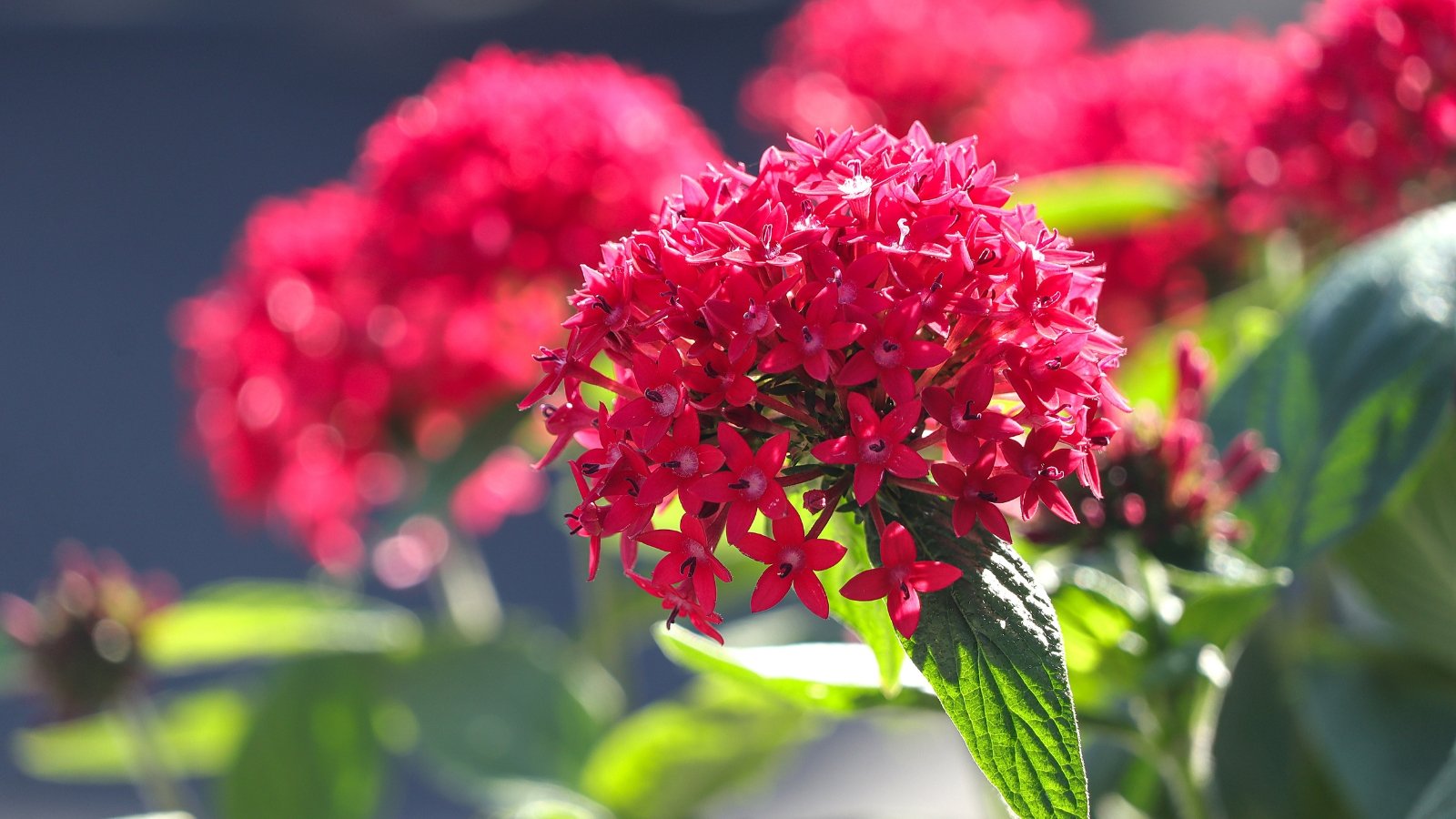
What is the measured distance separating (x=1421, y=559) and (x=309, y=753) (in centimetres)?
63

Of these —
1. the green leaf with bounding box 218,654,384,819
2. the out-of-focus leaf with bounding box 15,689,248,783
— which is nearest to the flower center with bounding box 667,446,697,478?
the green leaf with bounding box 218,654,384,819

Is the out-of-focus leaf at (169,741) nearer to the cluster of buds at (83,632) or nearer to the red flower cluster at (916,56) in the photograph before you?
the cluster of buds at (83,632)

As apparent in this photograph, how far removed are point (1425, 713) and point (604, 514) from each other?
443 millimetres

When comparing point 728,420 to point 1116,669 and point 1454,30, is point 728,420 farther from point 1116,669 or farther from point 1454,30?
point 1454,30

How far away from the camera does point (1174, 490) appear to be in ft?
1.81

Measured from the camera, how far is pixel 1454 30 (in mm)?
713

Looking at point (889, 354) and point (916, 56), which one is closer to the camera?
point (889, 354)

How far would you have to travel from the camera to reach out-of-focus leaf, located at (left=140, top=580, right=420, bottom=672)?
89 centimetres

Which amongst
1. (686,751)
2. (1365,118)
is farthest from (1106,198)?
(686,751)

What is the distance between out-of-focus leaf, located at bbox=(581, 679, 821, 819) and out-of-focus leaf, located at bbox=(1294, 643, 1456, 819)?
0.89 feet

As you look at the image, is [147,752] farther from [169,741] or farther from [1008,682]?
[1008,682]

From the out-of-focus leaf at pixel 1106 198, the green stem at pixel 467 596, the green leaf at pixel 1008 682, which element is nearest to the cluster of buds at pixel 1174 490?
the green leaf at pixel 1008 682

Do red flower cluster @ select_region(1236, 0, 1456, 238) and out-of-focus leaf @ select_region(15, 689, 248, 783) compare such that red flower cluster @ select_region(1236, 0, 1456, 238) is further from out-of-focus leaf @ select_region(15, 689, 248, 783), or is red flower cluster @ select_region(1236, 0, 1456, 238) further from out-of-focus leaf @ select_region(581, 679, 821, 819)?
out-of-focus leaf @ select_region(15, 689, 248, 783)

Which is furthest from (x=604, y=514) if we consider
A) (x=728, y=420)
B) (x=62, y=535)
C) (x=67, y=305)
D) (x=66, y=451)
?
(x=67, y=305)
